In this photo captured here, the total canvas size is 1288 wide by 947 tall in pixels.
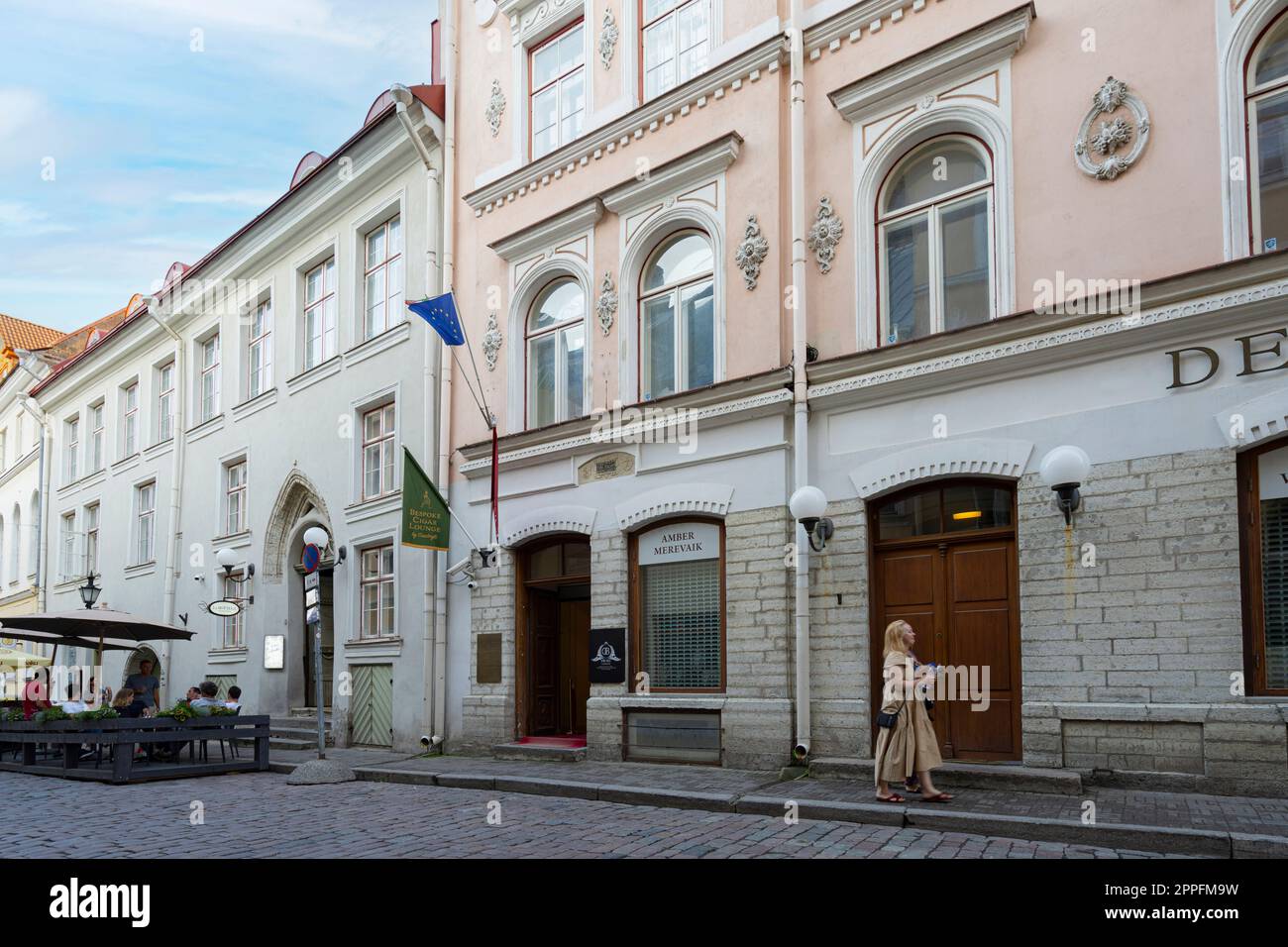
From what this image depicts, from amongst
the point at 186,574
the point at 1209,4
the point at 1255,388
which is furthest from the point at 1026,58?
the point at 186,574

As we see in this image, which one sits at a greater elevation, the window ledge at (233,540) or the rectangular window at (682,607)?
the window ledge at (233,540)

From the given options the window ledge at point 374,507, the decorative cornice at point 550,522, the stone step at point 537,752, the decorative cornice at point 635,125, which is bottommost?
the stone step at point 537,752

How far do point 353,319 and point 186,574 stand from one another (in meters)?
8.99

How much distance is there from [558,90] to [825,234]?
5917 mm

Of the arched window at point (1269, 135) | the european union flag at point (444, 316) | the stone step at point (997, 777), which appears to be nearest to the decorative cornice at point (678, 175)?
the european union flag at point (444, 316)

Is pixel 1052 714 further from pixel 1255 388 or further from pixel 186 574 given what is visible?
pixel 186 574

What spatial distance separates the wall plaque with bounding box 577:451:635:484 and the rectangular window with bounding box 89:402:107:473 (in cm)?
2203

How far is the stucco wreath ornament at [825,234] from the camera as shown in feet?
42.7

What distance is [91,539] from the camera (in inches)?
1281

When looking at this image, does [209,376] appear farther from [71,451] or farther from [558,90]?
[558,90]

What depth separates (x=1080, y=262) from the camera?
11.0m

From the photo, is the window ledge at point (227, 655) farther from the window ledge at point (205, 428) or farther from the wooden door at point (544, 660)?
the wooden door at point (544, 660)

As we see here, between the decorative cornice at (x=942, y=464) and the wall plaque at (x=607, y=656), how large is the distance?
3.90 meters

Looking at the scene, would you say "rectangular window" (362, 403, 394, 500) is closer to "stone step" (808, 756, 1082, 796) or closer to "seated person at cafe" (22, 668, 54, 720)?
"seated person at cafe" (22, 668, 54, 720)
